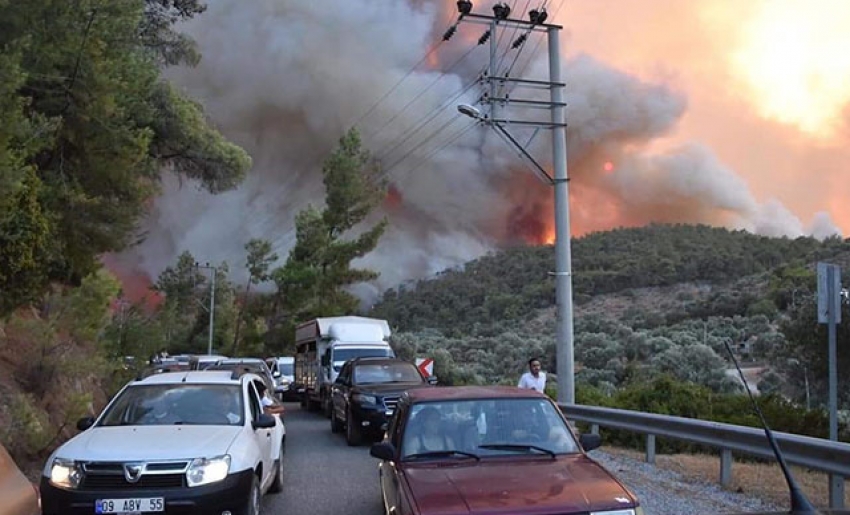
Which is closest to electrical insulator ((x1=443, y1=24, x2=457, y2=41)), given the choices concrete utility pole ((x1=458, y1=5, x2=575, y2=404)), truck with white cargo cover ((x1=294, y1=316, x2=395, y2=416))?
concrete utility pole ((x1=458, y1=5, x2=575, y2=404))

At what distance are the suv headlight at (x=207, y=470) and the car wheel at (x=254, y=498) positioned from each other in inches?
16.5

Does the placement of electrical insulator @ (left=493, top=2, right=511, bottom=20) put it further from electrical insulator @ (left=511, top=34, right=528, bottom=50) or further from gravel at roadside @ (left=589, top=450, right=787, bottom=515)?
gravel at roadside @ (left=589, top=450, right=787, bottom=515)

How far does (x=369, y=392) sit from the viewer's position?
14.7 m

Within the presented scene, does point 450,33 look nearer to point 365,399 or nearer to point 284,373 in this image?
point 365,399

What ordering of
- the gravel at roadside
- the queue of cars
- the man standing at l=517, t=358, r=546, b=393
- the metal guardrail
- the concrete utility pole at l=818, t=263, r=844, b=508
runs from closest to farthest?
the queue of cars < the metal guardrail < the gravel at roadside < the concrete utility pole at l=818, t=263, r=844, b=508 < the man standing at l=517, t=358, r=546, b=393

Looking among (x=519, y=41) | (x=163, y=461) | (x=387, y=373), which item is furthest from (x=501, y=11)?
(x=163, y=461)

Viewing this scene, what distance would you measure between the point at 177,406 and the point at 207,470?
184 cm

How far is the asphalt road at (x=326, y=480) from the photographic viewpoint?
8750mm

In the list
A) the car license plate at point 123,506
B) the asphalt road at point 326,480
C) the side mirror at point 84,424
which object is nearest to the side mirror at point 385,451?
the car license plate at point 123,506

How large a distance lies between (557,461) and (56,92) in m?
10.8

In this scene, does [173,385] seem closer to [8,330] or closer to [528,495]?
[528,495]

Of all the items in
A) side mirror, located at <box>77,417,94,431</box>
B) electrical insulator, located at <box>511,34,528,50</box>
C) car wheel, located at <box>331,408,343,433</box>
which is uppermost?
electrical insulator, located at <box>511,34,528,50</box>

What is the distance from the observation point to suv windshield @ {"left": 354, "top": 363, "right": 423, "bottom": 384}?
16.2m

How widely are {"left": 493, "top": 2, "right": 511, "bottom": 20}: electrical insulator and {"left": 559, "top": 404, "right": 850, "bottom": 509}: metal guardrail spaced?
9.55 metres
